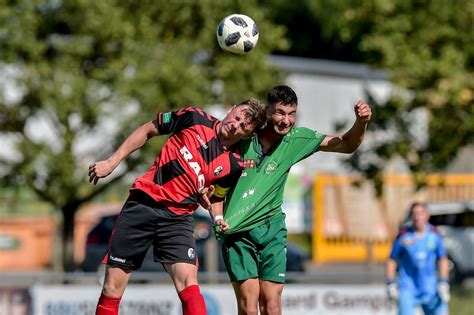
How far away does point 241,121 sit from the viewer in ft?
27.7

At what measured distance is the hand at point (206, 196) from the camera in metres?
8.57

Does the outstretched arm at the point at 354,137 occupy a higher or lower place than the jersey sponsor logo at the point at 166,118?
lower

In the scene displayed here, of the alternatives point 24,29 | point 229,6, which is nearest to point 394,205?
point 229,6

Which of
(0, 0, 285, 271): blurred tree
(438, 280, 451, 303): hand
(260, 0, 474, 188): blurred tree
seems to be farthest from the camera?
(260, 0, 474, 188): blurred tree

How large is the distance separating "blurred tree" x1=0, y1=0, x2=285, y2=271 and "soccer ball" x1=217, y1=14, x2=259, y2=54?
10.6 meters

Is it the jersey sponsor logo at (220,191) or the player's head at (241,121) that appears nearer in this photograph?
the player's head at (241,121)

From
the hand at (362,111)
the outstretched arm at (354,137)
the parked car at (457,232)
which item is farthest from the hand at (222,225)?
the parked car at (457,232)

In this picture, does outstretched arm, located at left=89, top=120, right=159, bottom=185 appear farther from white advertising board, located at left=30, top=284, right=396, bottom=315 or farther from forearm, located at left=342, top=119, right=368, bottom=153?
white advertising board, located at left=30, top=284, right=396, bottom=315

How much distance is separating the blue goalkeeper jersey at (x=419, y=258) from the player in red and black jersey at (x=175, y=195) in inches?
207

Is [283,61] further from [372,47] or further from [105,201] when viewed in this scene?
[372,47]

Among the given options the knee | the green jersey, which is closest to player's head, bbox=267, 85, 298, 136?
the green jersey

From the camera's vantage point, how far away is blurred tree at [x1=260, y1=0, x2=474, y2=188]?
20.4 metres

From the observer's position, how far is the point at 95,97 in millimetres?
19875

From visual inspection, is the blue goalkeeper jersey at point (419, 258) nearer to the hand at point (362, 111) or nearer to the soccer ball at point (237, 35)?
the soccer ball at point (237, 35)
